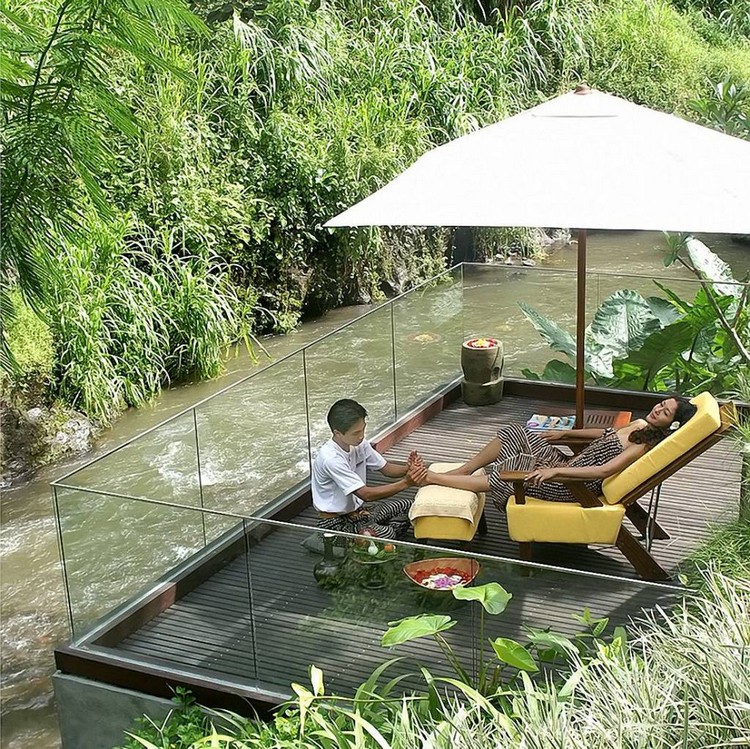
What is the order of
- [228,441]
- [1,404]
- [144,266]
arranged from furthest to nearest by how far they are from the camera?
[144,266] → [1,404] → [228,441]

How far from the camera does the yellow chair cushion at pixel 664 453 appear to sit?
Result: 568 cm

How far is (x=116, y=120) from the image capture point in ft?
13.8

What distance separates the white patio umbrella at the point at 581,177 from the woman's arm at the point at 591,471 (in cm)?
120

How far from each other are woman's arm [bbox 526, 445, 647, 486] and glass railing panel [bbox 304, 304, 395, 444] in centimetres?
168

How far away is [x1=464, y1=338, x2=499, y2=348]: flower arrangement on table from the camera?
8.80 metres

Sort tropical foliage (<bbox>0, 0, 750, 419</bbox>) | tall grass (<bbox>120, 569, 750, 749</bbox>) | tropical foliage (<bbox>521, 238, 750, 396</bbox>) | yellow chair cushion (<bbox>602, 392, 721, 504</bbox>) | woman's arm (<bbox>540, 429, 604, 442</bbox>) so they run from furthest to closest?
tropical foliage (<bbox>0, 0, 750, 419</bbox>) → tropical foliage (<bbox>521, 238, 750, 396</bbox>) → woman's arm (<bbox>540, 429, 604, 442</bbox>) → yellow chair cushion (<bbox>602, 392, 721, 504</bbox>) → tall grass (<bbox>120, 569, 750, 749</bbox>)

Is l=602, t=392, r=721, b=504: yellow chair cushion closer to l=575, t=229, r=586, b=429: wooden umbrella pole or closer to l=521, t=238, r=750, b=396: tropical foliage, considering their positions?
l=575, t=229, r=586, b=429: wooden umbrella pole

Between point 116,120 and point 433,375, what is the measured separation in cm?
490

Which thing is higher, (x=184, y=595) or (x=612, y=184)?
(x=612, y=184)

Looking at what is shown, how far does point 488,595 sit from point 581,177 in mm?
2343

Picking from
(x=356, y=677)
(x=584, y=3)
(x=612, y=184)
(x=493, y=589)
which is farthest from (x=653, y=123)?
(x=584, y=3)

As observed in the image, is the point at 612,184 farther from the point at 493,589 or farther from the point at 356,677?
the point at 356,677

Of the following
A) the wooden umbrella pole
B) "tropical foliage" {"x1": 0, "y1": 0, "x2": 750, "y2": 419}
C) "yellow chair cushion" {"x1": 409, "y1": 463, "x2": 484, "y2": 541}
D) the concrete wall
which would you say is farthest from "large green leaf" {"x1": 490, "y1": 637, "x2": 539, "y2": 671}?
"tropical foliage" {"x1": 0, "y1": 0, "x2": 750, "y2": 419}

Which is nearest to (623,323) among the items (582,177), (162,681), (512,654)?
(582,177)
